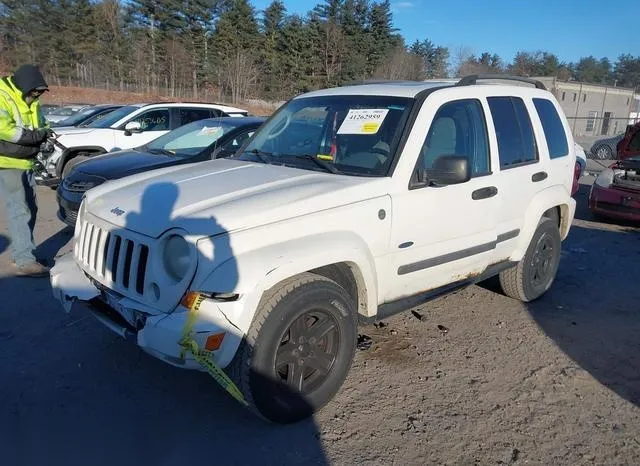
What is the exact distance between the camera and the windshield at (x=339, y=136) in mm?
3480

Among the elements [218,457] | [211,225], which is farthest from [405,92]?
[218,457]

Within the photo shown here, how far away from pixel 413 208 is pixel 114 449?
7.54 feet

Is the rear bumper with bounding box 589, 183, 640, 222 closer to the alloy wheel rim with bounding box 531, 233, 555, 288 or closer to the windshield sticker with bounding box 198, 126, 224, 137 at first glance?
the alloy wheel rim with bounding box 531, 233, 555, 288

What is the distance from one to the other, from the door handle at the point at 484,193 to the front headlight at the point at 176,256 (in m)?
2.21

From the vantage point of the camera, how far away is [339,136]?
3.71 metres

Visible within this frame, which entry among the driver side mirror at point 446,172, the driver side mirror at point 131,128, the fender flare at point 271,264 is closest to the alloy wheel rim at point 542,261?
the driver side mirror at point 446,172

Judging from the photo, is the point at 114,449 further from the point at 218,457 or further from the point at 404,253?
the point at 404,253

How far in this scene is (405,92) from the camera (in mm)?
3748

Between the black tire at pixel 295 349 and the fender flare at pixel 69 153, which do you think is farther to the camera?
the fender flare at pixel 69 153

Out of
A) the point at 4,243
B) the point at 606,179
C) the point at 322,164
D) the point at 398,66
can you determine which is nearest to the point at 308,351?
the point at 322,164

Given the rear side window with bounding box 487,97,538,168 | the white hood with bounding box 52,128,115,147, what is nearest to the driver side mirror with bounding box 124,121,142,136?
the white hood with bounding box 52,128,115,147

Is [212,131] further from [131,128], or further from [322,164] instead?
[322,164]

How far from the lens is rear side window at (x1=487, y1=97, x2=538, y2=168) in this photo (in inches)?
163

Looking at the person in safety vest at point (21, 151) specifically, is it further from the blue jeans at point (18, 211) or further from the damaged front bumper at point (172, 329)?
the damaged front bumper at point (172, 329)
